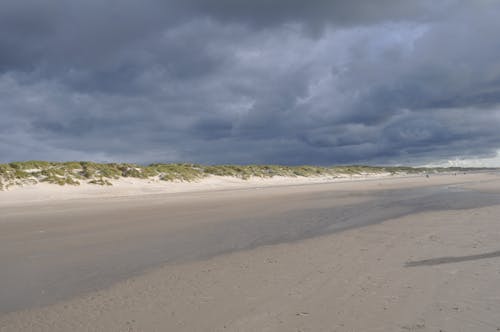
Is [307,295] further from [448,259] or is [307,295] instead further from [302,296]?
[448,259]

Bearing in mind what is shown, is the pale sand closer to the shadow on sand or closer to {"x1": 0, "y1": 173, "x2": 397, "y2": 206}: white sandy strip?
the shadow on sand

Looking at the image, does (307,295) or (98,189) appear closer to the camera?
(307,295)

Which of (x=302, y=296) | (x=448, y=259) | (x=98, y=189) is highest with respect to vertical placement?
(x=98, y=189)

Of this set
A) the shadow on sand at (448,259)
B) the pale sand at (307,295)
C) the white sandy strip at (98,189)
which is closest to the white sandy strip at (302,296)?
the pale sand at (307,295)

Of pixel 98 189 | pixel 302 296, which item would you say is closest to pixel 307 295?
pixel 302 296

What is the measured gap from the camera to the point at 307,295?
5.39 metres

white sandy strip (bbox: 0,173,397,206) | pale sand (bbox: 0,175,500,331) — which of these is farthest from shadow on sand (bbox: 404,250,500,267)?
white sandy strip (bbox: 0,173,397,206)

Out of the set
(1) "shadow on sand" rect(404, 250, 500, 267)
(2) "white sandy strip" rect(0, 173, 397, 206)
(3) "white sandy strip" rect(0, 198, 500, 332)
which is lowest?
(3) "white sandy strip" rect(0, 198, 500, 332)

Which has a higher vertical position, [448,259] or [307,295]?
[448,259]

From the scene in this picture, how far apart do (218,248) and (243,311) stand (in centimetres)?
423

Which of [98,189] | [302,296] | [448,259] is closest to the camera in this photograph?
[302,296]

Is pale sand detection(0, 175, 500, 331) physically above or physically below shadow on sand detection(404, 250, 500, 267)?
below

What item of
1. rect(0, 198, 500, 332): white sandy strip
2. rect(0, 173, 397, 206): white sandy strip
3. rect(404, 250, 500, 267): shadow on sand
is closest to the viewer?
rect(0, 198, 500, 332): white sandy strip

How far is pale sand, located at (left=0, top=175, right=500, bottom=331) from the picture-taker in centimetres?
449
